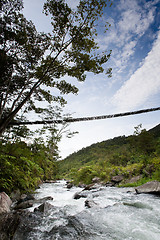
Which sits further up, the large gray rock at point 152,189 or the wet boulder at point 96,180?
the large gray rock at point 152,189

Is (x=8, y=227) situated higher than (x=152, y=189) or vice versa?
(x=8, y=227)

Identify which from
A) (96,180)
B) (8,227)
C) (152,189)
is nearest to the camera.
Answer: (8,227)

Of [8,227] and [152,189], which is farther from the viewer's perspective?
[152,189]

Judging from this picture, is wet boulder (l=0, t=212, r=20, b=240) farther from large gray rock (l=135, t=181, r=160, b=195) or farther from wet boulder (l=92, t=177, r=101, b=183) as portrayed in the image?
wet boulder (l=92, t=177, r=101, b=183)

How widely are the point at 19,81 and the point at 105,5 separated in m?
5.17

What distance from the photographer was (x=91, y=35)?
15.9 ft

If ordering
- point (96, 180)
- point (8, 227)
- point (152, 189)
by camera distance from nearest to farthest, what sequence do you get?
point (8, 227)
point (152, 189)
point (96, 180)

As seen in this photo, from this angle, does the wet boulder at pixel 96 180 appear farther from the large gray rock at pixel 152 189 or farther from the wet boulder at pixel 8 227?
the wet boulder at pixel 8 227

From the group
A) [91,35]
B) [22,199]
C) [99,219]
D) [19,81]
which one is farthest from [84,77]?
[22,199]

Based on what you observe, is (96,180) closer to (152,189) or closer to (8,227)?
(152,189)

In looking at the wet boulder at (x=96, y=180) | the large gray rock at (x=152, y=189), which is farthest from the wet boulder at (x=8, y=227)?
the wet boulder at (x=96, y=180)

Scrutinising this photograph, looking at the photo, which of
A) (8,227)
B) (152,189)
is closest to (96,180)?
(152,189)

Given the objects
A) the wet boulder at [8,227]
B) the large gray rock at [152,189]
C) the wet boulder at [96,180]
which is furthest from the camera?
the wet boulder at [96,180]

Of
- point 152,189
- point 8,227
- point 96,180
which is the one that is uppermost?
point 8,227
